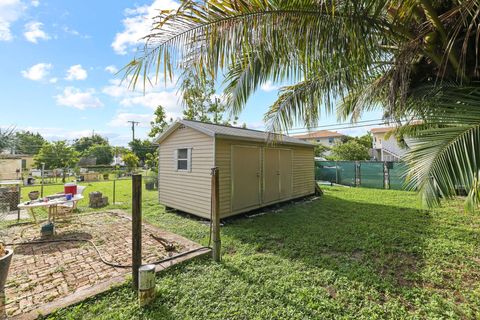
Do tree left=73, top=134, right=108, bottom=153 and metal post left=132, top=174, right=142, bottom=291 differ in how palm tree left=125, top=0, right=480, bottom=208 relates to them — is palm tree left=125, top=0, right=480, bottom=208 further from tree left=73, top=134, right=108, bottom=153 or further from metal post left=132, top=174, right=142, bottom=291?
tree left=73, top=134, right=108, bottom=153

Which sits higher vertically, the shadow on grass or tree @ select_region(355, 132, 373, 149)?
tree @ select_region(355, 132, 373, 149)

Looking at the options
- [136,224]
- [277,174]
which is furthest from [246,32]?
[277,174]

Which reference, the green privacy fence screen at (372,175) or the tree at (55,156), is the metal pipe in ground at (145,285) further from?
the tree at (55,156)

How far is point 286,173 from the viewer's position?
313 inches

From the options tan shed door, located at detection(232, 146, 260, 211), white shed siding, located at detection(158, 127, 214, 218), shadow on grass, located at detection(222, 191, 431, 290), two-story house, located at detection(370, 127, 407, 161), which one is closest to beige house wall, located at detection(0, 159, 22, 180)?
white shed siding, located at detection(158, 127, 214, 218)

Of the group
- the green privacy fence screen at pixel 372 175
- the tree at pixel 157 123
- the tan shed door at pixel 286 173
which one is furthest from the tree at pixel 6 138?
the green privacy fence screen at pixel 372 175

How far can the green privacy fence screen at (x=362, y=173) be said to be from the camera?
11.1 m

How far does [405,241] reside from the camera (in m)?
4.30

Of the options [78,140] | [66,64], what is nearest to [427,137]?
[66,64]

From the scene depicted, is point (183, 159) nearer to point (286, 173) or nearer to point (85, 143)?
point (286, 173)

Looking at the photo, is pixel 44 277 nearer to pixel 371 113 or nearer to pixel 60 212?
pixel 60 212

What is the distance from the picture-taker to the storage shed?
19.0 ft

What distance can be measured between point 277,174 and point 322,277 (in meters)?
4.61

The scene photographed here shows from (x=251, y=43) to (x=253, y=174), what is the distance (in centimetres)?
460
